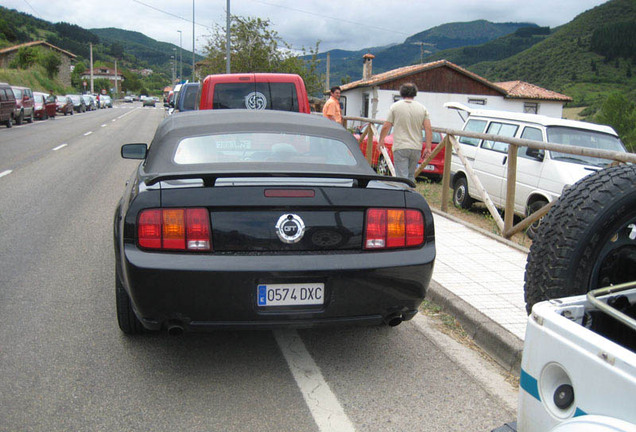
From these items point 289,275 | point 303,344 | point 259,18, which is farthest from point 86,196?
point 259,18

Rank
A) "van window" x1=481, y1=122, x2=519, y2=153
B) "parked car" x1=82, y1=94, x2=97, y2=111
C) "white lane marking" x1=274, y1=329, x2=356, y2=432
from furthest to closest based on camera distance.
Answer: "parked car" x1=82, y1=94, x2=97, y2=111 → "van window" x1=481, y1=122, x2=519, y2=153 → "white lane marking" x1=274, y1=329, x2=356, y2=432

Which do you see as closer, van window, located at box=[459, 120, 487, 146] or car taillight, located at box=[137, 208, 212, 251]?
car taillight, located at box=[137, 208, 212, 251]

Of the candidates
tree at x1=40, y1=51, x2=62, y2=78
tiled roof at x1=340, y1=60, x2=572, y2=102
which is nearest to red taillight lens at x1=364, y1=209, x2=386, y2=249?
tiled roof at x1=340, y1=60, x2=572, y2=102

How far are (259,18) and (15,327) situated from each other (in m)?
29.3

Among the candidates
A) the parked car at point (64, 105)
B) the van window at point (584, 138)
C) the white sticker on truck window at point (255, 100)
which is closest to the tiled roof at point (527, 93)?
the parked car at point (64, 105)

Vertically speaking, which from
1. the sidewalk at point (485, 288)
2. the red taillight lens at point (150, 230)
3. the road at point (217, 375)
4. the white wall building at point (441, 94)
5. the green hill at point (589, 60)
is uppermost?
the green hill at point (589, 60)

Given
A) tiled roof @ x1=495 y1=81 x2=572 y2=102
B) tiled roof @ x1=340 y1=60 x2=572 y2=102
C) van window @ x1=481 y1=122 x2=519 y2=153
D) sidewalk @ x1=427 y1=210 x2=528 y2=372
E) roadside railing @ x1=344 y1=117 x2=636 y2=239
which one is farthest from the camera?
tiled roof @ x1=495 y1=81 x2=572 y2=102

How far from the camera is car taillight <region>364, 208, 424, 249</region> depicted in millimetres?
3439

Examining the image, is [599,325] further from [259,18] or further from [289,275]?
[259,18]

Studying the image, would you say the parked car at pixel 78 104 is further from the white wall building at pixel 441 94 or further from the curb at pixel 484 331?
the curb at pixel 484 331

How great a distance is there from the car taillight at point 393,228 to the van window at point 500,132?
23.1ft

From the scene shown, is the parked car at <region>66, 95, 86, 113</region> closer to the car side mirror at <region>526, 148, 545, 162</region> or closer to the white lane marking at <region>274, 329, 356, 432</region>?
the car side mirror at <region>526, 148, 545, 162</region>

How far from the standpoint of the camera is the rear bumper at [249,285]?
3162mm

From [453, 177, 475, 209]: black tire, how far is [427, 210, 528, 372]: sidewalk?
10.4 ft
